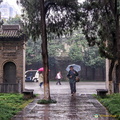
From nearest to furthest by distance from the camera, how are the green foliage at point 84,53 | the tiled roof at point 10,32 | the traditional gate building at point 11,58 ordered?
the tiled roof at point 10,32 → the traditional gate building at point 11,58 → the green foliage at point 84,53

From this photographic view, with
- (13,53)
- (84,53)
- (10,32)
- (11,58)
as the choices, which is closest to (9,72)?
(11,58)

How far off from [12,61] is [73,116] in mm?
11878

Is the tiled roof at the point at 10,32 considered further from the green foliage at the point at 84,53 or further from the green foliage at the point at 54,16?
the green foliage at the point at 84,53

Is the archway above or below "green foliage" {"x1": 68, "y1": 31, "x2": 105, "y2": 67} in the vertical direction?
below

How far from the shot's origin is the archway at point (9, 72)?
20.6 meters

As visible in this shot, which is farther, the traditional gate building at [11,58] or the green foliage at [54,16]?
the traditional gate building at [11,58]

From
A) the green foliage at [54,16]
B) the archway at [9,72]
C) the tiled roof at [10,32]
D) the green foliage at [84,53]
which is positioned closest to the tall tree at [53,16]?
the green foliage at [54,16]

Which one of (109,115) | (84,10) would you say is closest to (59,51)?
(84,10)

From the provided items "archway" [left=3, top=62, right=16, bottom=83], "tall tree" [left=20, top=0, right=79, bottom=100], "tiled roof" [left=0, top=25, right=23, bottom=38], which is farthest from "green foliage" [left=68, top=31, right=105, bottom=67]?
"tall tree" [left=20, top=0, right=79, bottom=100]

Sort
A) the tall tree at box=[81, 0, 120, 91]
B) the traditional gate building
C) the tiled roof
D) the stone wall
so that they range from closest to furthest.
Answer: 1. the tall tree at box=[81, 0, 120, 91]
2. the tiled roof
3. the traditional gate building
4. the stone wall

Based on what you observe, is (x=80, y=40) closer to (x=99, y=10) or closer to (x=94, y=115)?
(x=99, y=10)

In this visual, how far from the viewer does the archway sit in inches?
813

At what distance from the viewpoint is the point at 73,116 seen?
9.58 meters

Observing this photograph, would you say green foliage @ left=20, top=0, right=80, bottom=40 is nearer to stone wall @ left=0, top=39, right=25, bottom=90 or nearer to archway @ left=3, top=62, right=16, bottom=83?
stone wall @ left=0, top=39, right=25, bottom=90
